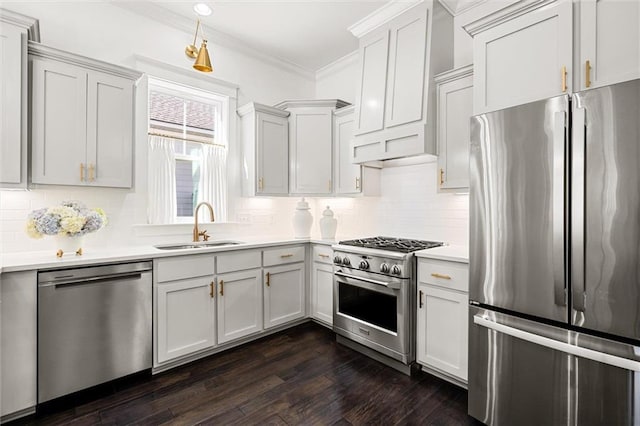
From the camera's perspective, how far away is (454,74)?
2578 mm

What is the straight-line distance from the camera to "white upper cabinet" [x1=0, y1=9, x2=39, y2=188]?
204cm

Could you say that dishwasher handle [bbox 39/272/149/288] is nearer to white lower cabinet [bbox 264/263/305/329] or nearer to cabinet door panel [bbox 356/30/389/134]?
white lower cabinet [bbox 264/263/305/329]

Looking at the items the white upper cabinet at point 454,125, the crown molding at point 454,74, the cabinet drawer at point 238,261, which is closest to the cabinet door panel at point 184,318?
the cabinet drawer at point 238,261

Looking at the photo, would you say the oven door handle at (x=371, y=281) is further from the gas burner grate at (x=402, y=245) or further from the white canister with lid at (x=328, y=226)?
the white canister with lid at (x=328, y=226)

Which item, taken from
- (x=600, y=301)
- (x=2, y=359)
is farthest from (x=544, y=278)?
(x=2, y=359)

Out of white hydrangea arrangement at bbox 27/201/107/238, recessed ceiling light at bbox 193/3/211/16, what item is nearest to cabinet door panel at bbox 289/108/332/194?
recessed ceiling light at bbox 193/3/211/16

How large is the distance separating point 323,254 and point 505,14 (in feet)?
8.05

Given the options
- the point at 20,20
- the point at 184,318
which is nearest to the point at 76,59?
the point at 20,20

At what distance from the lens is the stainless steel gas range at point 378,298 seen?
99.4 inches

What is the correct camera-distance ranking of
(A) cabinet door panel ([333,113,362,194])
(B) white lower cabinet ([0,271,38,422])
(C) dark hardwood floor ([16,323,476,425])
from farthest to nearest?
(A) cabinet door panel ([333,113,362,194]), (C) dark hardwood floor ([16,323,476,425]), (B) white lower cabinet ([0,271,38,422])

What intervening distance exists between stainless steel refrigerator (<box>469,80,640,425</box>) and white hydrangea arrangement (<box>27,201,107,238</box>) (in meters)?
2.62

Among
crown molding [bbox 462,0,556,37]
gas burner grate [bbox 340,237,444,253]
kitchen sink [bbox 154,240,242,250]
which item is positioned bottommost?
kitchen sink [bbox 154,240,242,250]

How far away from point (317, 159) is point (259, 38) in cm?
147

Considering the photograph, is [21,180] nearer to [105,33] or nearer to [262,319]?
[105,33]
